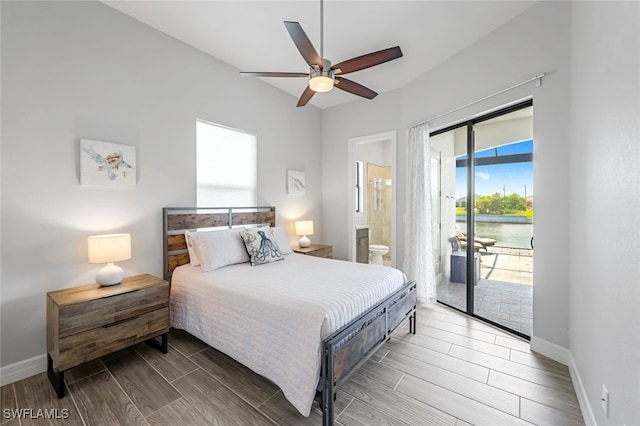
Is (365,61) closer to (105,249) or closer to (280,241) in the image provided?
(280,241)

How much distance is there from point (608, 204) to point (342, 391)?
1939 mm

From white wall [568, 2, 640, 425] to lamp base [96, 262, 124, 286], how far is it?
125 inches

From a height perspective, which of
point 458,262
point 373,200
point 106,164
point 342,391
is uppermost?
point 106,164

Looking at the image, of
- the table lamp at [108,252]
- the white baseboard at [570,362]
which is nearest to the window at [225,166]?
the table lamp at [108,252]

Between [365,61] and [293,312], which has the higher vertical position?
[365,61]

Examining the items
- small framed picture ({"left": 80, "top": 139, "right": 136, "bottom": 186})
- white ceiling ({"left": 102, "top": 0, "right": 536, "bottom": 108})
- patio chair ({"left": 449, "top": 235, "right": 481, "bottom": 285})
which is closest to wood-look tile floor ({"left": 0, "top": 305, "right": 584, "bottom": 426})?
patio chair ({"left": 449, "top": 235, "right": 481, "bottom": 285})

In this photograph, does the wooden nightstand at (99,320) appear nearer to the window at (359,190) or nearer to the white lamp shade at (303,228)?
the white lamp shade at (303,228)

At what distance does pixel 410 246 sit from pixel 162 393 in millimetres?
3159

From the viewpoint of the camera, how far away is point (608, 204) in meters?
1.32

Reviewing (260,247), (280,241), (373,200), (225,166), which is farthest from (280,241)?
(373,200)

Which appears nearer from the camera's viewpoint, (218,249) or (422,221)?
(218,249)

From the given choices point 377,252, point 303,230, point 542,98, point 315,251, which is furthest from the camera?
point 377,252

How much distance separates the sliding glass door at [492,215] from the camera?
274 cm

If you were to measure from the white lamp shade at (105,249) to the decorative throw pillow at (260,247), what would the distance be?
44.1 inches
